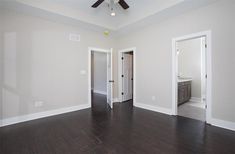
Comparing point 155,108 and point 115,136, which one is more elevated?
point 155,108

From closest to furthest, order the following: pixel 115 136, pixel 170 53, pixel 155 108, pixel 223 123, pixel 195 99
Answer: pixel 115 136
pixel 223 123
pixel 170 53
pixel 155 108
pixel 195 99

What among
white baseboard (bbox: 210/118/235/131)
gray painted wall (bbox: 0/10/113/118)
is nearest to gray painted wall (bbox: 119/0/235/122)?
white baseboard (bbox: 210/118/235/131)

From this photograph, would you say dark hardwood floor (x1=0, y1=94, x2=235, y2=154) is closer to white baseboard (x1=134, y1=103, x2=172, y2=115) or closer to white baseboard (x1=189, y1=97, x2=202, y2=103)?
white baseboard (x1=134, y1=103, x2=172, y2=115)

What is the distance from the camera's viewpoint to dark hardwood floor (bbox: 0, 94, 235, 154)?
79.7 inches

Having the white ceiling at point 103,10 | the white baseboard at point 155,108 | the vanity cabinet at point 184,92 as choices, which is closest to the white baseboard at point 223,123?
the white baseboard at point 155,108

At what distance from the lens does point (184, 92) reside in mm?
4883

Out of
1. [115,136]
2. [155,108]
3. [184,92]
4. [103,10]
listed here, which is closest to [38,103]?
[115,136]

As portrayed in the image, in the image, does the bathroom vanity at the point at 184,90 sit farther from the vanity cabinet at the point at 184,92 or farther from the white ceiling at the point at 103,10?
the white ceiling at the point at 103,10

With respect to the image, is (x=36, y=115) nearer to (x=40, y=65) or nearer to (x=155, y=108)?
(x=40, y=65)


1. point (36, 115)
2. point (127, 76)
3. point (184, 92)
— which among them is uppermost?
point (127, 76)

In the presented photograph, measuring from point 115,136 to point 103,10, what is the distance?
376 centimetres

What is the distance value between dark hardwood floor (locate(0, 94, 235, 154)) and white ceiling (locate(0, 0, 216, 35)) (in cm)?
298

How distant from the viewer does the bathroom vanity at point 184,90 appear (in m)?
4.54

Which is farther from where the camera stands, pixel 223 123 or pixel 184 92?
pixel 184 92
